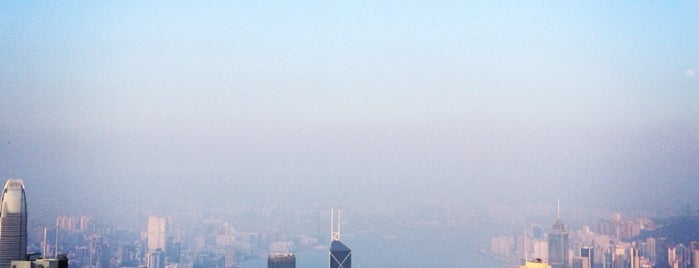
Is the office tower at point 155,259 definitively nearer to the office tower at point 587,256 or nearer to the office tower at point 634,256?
the office tower at point 587,256

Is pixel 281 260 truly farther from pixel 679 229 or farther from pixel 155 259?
pixel 679 229

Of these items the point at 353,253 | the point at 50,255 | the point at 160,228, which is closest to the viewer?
the point at 50,255

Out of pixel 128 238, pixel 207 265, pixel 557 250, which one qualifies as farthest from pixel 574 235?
pixel 128 238

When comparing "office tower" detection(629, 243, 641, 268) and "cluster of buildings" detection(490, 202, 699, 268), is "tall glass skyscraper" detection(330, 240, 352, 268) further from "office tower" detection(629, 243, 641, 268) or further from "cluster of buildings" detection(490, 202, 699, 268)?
"office tower" detection(629, 243, 641, 268)

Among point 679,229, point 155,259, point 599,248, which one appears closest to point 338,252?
point 155,259

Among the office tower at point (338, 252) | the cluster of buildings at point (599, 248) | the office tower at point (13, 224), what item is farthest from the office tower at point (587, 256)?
the office tower at point (13, 224)

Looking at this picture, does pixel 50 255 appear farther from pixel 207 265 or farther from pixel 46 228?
pixel 207 265
